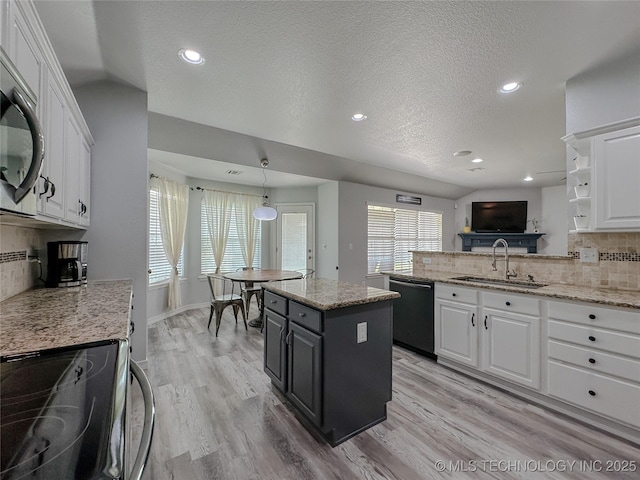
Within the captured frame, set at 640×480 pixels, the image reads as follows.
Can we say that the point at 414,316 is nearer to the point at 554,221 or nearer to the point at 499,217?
the point at 499,217

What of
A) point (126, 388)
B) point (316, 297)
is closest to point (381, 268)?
point (316, 297)

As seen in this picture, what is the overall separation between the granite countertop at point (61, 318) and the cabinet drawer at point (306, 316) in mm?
1010

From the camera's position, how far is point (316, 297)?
190cm

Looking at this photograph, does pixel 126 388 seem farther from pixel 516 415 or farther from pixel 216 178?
pixel 216 178

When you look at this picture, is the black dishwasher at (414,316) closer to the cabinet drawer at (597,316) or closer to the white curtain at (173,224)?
the cabinet drawer at (597,316)

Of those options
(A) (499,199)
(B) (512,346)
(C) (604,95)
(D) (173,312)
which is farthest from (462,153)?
(D) (173,312)

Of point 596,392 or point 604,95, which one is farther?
point 604,95

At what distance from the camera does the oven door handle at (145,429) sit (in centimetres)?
59

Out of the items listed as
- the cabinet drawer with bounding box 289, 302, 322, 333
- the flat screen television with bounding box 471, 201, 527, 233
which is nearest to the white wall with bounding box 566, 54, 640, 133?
the cabinet drawer with bounding box 289, 302, 322, 333

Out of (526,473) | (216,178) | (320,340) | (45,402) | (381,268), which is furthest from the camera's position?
(381,268)

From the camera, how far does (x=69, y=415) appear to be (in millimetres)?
667

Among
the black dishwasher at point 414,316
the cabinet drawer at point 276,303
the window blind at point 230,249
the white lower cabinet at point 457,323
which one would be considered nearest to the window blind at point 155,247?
the window blind at point 230,249

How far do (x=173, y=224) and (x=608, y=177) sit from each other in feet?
17.8

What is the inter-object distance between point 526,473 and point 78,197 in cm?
339
